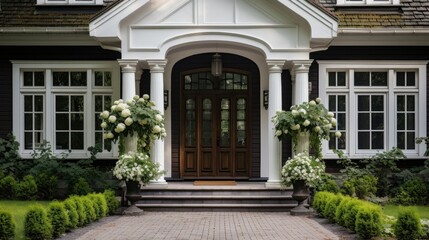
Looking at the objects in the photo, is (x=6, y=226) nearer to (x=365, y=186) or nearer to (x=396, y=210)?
(x=396, y=210)

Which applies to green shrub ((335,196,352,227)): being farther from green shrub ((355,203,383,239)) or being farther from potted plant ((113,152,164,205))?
potted plant ((113,152,164,205))

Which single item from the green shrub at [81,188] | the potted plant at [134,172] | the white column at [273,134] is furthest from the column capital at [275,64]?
the green shrub at [81,188]

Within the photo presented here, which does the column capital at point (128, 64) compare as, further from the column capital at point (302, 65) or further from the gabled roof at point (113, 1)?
the column capital at point (302, 65)

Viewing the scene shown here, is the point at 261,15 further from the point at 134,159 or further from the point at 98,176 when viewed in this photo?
the point at 98,176

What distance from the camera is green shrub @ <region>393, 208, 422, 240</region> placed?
9.01 m

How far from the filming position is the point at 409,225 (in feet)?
29.6

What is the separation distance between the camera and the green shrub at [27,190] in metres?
14.6

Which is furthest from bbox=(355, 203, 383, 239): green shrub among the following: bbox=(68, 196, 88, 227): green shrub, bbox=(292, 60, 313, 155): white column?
bbox=(68, 196, 88, 227): green shrub

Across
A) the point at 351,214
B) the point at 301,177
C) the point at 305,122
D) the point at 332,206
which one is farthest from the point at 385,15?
the point at 351,214

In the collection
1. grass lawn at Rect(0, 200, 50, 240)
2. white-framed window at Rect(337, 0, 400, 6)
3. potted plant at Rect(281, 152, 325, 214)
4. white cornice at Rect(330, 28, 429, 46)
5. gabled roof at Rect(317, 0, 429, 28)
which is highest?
white-framed window at Rect(337, 0, 400, 6)

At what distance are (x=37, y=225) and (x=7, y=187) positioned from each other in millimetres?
→ 6052

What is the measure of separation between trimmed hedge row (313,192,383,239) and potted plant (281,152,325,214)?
72 centimetres

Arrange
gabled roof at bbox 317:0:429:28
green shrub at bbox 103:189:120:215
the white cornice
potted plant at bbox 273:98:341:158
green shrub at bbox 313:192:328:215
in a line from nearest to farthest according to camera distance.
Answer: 1. green shrub at bbox 313:192:328:215
2. green shrub at bbox 103:189:120:215
3. potted plant at bbox 273:98:341:158
4. the white cornice
5. gabled roof at bbox 317:0:429:28

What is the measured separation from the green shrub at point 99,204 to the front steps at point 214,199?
1446mm
